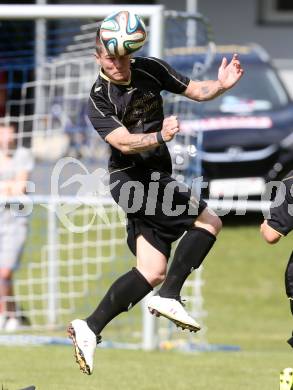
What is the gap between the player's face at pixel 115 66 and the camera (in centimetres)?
658

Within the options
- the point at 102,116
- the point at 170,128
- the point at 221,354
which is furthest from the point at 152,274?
the point at 221,354

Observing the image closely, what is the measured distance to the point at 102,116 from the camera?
661 cm

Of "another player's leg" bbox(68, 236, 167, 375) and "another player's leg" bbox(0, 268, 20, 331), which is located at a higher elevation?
"another player's leg" bbox(68, 236, 167, 375)

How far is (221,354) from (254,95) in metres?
6.12

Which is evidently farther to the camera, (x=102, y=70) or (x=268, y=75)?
(x=268, y=75)

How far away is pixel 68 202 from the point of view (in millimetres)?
10258

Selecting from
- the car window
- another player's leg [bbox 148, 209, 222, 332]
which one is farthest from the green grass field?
the car window

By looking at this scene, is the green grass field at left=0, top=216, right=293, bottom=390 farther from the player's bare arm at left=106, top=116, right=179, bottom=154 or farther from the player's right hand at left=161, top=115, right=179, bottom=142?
the player's right hand at left=161, top=115, right=179, bottom=142

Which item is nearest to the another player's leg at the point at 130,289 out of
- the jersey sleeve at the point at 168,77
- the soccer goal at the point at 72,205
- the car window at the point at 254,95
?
the jersey sleeve at the point at 168,77

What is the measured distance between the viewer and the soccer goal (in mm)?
10570

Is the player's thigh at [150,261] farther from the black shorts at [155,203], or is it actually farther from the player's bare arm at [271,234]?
the player's bare arm at [271,234]

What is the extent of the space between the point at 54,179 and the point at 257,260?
17.3 ft

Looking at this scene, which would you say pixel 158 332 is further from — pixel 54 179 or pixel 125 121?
pixel 125 121

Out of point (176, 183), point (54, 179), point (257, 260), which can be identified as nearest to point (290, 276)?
point (176, 183)
